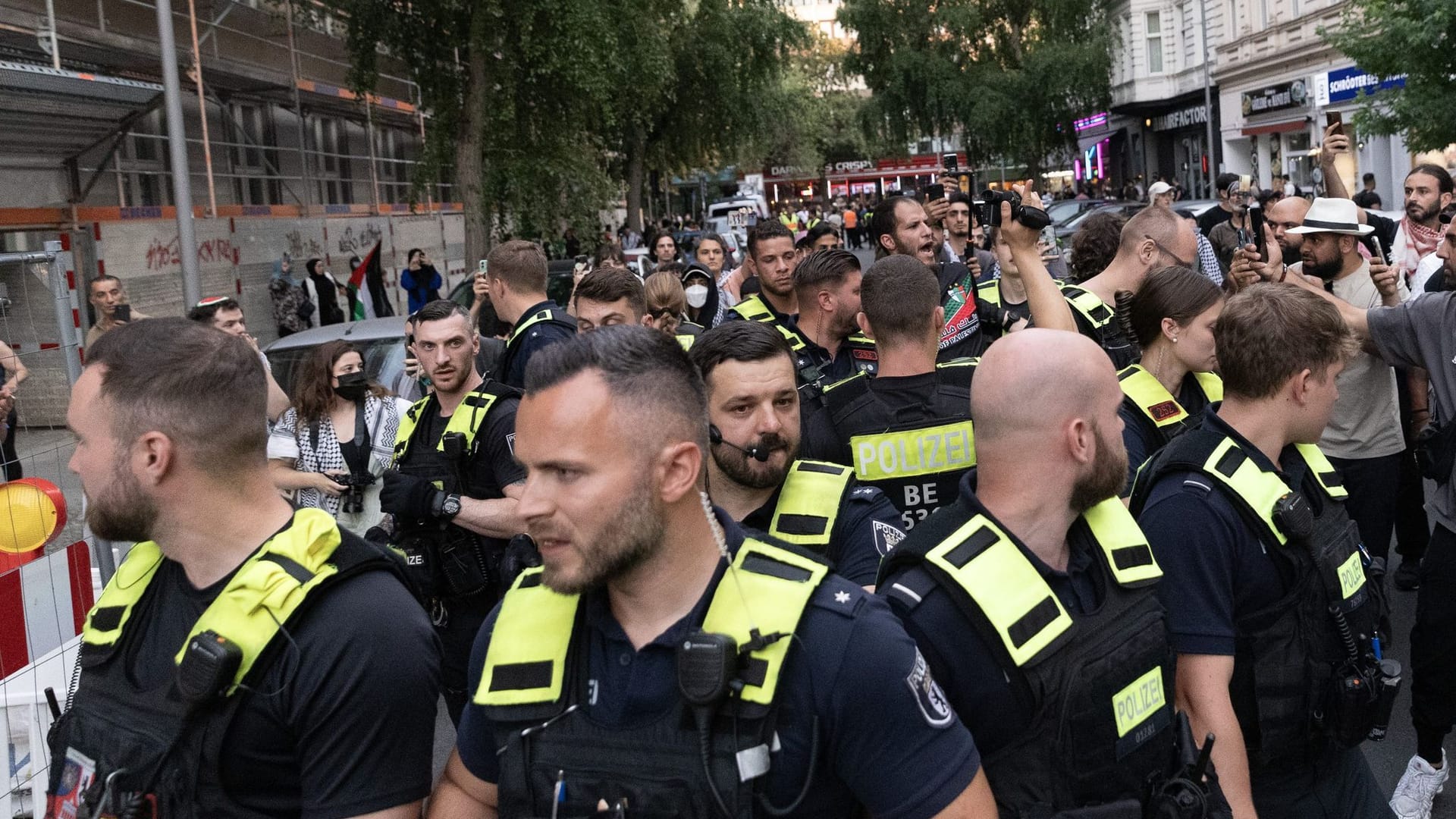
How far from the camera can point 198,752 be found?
7.33 ft

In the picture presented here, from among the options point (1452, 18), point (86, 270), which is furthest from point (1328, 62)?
point (86, 270)

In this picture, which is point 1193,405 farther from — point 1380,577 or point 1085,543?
point 1085,543

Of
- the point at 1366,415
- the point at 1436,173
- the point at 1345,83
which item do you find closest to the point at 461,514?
the point at 1366,415

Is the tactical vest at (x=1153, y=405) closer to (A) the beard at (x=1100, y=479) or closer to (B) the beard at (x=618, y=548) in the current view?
(A) the beard at (x=1100, y=479)

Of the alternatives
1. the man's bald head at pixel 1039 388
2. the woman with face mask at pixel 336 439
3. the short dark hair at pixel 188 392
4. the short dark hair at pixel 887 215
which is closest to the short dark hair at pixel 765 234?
the short dark hair at pixel 887 215

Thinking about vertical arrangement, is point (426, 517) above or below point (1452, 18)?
below

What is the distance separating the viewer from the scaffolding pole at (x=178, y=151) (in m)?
11.3

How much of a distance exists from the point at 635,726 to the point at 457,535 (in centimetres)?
258

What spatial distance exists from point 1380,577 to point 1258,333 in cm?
73

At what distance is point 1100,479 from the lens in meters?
2.47

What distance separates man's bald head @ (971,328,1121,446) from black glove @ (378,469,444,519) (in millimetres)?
2322

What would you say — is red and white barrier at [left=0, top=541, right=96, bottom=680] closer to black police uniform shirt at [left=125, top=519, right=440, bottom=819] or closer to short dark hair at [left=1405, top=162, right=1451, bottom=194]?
black police uniform shirt at [left=125, top=519, right=440, bottom=819]

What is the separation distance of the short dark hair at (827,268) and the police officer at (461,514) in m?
1.64

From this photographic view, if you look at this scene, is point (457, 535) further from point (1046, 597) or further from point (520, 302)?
point (1046, 597)
